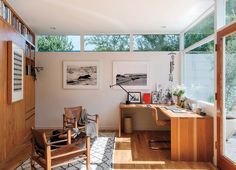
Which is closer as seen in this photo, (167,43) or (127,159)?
(127,159)

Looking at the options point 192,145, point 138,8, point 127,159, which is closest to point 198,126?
point 192,145

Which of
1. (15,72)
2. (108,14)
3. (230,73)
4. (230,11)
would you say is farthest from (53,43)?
(230,73)

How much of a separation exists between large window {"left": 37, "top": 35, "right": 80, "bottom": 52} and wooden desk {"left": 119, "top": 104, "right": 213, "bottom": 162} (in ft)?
Result: 11.1

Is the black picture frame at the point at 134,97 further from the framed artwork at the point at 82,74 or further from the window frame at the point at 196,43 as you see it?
the window frame at the point at 196,43

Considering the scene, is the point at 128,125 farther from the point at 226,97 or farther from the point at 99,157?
the point at 226,97

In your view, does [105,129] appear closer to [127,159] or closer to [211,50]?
[127,159]

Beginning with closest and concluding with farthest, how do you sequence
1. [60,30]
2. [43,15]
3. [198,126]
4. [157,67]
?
1. [198,126]
2. [43,15]
3. [60,30]
4. [157,67]

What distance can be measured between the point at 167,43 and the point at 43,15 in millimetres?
3151

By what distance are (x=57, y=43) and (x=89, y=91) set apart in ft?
4.95

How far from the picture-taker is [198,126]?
378cm

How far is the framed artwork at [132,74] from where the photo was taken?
5895mm

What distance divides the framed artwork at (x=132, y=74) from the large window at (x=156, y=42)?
17.0 inches

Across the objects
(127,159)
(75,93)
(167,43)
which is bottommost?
(127,159)

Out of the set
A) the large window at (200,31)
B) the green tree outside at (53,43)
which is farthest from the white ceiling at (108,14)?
the green tree outside at (53,43)
